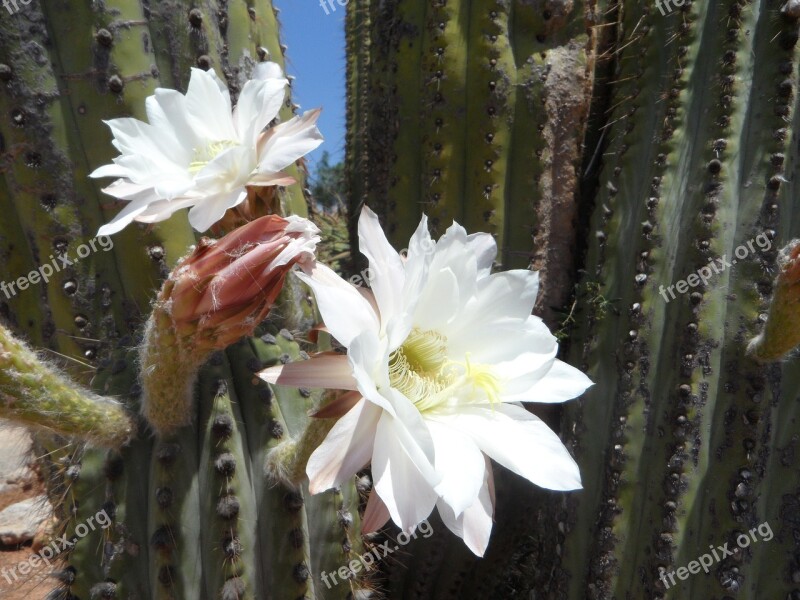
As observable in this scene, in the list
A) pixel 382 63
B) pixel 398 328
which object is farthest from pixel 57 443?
pixel 382 63

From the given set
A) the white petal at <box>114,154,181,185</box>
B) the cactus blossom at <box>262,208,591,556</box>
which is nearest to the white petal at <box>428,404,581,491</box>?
the cactus blossom at <box>262,208,591,556</box>

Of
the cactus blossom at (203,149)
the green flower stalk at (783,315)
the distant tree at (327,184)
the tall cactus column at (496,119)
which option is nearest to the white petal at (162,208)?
the cactus blossom at (203,149)

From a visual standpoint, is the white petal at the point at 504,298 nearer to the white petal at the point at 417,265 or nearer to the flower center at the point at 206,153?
the white petal at the point at 417,265

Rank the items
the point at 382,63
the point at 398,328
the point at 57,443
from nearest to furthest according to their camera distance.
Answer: the point at 398,328 < the point at 57,443 < the point at 382,63

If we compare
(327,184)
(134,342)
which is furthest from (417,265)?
(327,184)

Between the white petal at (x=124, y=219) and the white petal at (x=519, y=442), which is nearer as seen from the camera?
the white petal at (x=519, y=442)

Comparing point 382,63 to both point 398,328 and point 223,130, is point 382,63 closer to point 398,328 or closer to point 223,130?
point 223,130

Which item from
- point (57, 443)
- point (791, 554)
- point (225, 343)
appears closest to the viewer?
point (225, 343)

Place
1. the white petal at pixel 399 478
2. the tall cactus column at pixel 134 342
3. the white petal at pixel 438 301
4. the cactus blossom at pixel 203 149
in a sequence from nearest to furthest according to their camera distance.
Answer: the white petal at pixel 399 478 → the white petal at pixel 438 301 → the cactus blossom at pixel 203 149 → the tall cactus column at pixel 134 342
